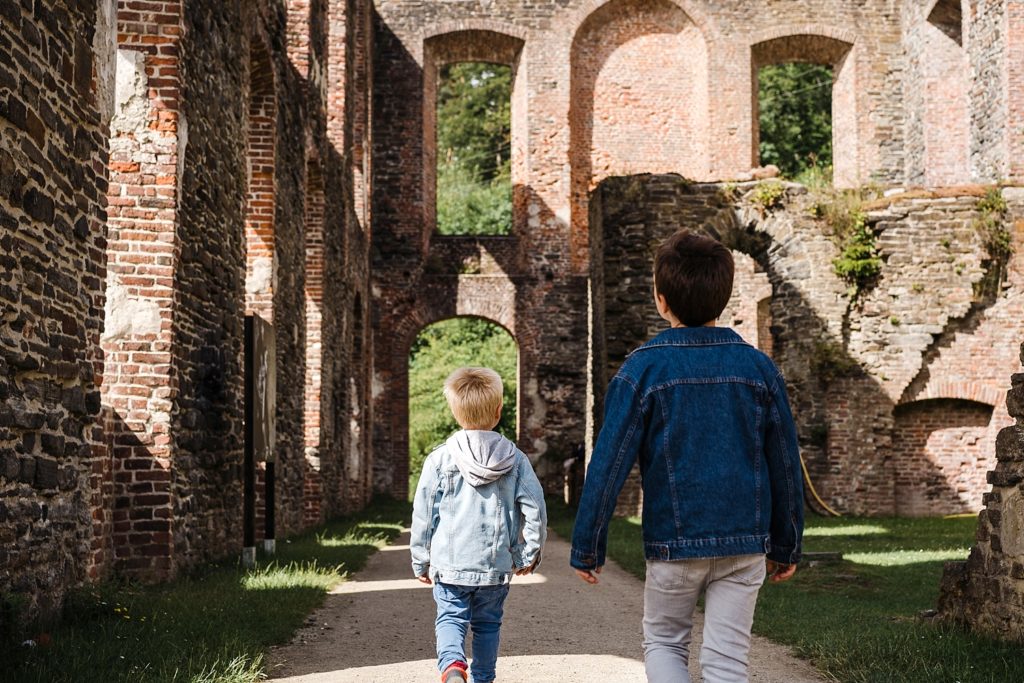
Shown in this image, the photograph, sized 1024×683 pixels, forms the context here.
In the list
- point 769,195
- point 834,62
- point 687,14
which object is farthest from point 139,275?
point 834,62

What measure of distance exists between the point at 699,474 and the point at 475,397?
130 cm

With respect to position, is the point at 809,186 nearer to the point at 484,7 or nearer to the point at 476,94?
the point at 484,7

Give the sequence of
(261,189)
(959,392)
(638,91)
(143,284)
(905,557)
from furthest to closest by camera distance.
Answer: (638,91) → (959,392) → (261,189) → (905,557) → (143,284)

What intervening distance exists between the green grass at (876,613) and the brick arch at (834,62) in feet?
40.3

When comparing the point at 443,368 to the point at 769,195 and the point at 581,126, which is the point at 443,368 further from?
the point at 769,195

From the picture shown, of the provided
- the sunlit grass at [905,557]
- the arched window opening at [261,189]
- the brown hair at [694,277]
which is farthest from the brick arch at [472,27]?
the brown hair at [694,277]

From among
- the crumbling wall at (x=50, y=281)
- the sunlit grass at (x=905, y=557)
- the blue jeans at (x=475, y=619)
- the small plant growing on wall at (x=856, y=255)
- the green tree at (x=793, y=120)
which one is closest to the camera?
the blue jeans at (x=475, y=619)

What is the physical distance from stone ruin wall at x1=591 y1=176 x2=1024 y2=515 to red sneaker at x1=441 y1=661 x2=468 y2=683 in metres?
12.6

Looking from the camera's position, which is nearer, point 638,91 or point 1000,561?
point 1000,561

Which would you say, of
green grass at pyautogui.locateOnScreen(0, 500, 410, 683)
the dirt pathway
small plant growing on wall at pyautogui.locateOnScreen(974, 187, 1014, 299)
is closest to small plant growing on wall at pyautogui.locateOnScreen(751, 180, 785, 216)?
small plant growing on wall at pyautogui.locateOnScreen(974, 187, 1014, 299)

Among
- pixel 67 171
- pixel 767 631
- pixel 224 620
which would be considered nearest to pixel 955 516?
pixel 767 631

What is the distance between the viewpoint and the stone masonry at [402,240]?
18.1 feet

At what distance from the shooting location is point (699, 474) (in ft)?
9.74

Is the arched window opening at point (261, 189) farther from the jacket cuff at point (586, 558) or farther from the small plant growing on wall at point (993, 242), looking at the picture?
the small plant growing on wall at point (993, 242)
